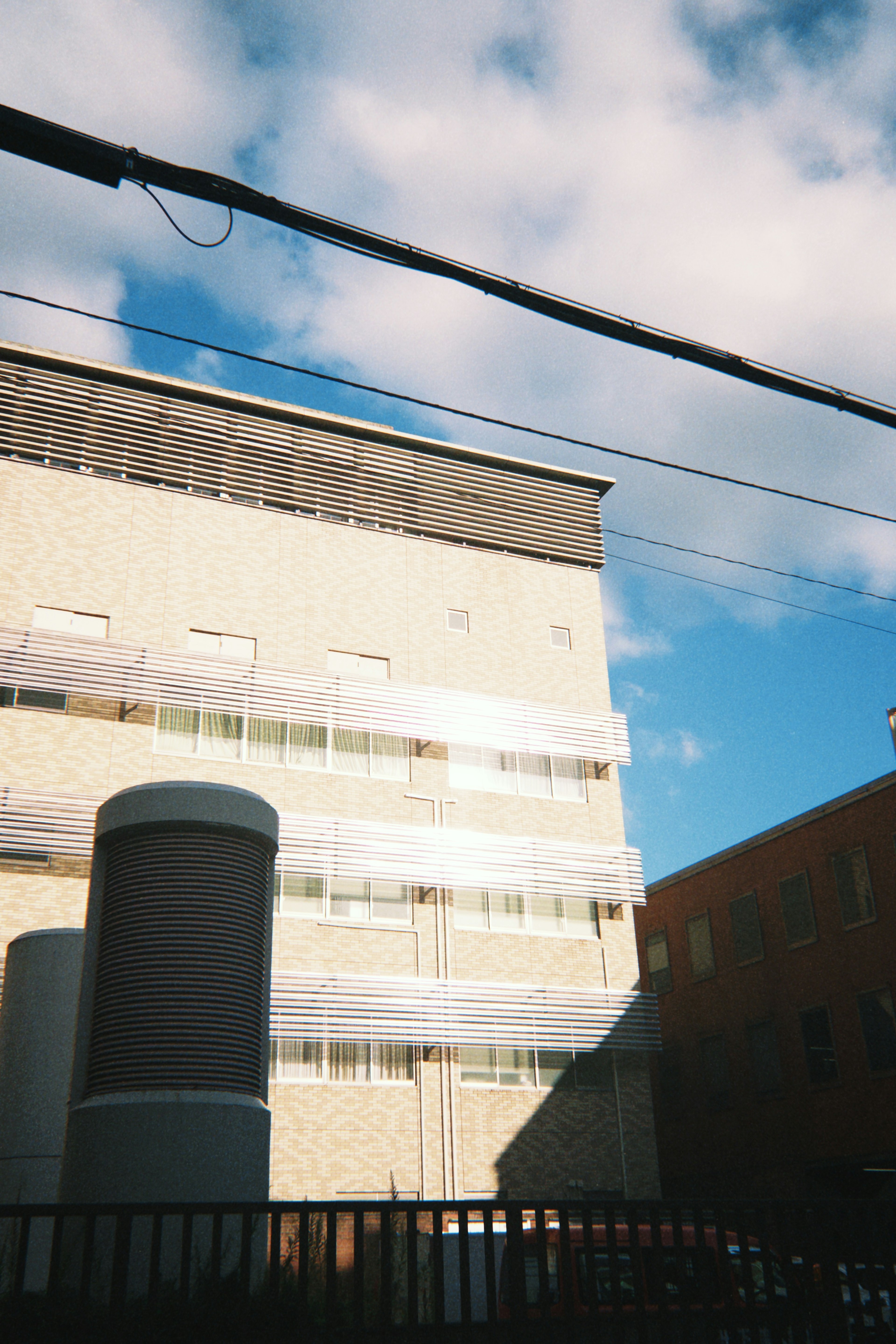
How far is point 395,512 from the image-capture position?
3441 centimetres

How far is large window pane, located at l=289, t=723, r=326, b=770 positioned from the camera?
97.3 feet

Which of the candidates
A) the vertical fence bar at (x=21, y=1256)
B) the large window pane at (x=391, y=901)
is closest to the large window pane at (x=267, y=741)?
the large window pane at (x=391, y=901)

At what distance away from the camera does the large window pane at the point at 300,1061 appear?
2597 cm

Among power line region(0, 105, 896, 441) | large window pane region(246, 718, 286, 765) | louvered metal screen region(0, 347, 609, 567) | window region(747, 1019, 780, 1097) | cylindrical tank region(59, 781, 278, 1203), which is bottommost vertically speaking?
cylindrical tank region(59, 781, 278, 1203)

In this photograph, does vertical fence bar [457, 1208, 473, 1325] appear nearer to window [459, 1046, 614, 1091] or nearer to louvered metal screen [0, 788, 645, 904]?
louvered metal screen [0, 788, 645, 904]

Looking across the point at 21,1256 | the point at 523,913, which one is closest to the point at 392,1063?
the point at 523,913

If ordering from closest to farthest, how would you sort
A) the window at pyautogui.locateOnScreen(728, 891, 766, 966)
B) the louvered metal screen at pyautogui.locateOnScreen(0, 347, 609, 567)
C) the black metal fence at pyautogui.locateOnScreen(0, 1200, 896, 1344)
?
the black metal fence at pyautogui.locateOnScreen(0, 1200, 896, 1344)
the louvered metal screen at pyautogui.locateOnScreen(0, 347, 609, 567)
the window at pyautogui.locateOnScreen(728, 891, 766, 966)

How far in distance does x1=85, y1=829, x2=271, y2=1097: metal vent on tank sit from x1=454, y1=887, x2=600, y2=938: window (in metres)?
18.7

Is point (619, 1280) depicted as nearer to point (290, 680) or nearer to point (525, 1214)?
point (525, 1214)

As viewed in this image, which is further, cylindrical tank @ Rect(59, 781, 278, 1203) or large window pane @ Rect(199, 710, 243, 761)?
large window pane @ Rect(199, 710, 243, 761)

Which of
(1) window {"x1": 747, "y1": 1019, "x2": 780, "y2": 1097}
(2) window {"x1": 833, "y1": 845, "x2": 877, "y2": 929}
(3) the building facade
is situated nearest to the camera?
(3) the building facade

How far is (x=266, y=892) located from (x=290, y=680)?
1815cm

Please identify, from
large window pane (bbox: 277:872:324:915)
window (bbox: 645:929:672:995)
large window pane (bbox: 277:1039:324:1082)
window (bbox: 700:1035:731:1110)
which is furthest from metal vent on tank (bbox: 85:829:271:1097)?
window (bbox: 645:929:672:995)

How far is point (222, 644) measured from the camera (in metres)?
30.3
